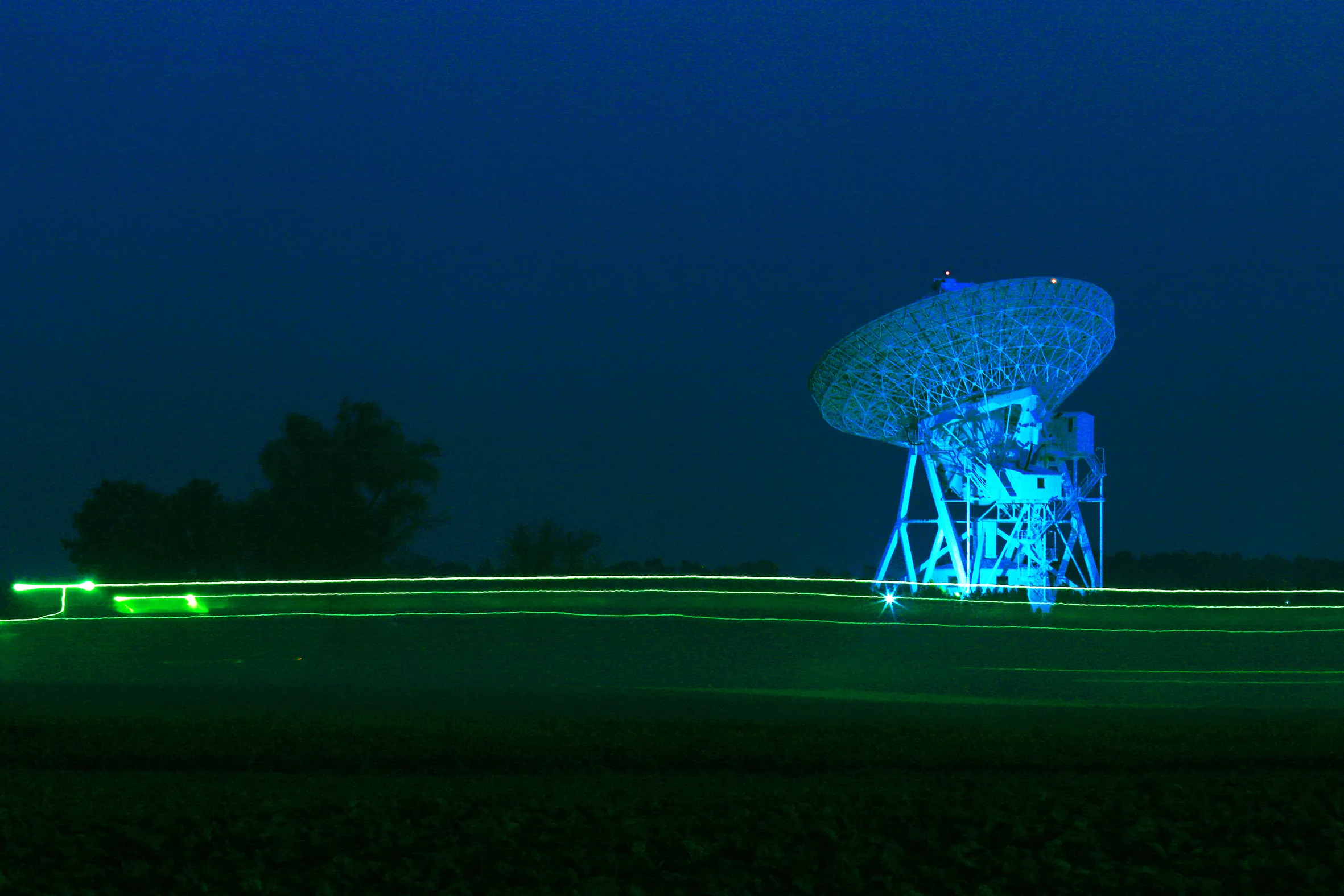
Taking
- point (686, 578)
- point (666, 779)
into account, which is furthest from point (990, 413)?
point (666, 779)

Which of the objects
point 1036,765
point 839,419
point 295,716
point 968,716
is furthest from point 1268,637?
point 295,716

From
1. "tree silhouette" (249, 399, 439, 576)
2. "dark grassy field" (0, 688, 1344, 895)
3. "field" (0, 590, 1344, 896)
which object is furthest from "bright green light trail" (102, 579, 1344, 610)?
"tree silhouette" (249, 399, 439, 576)

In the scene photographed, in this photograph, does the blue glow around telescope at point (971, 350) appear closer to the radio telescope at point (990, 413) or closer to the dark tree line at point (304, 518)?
the radio telescope at point (990, 413)

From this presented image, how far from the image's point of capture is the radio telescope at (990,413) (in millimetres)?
34094

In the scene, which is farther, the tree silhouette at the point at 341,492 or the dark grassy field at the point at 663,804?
the tree silhouette at the point at 341,492

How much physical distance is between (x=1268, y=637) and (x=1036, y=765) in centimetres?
2760

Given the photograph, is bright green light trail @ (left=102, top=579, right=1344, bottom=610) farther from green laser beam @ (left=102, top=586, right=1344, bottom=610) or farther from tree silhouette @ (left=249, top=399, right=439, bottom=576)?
tree silhouette @ (left=249, top=399, right=439, bottom=576)

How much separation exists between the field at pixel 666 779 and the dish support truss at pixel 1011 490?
12.5 m

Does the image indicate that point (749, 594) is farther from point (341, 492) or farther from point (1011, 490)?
point (341, 492)

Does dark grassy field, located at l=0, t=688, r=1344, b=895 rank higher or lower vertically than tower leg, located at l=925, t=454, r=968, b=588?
lower

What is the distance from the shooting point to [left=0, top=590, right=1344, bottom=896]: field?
25.0ft

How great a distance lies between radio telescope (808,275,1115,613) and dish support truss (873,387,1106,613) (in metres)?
0.05

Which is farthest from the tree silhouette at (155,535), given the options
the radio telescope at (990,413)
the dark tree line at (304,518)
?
the radio telescope at (990,413)

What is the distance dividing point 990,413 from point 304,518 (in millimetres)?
33064
